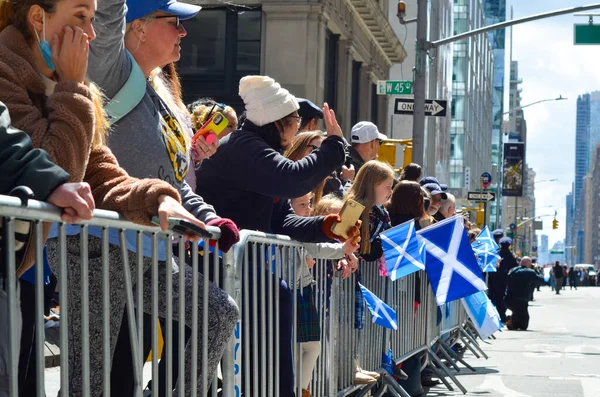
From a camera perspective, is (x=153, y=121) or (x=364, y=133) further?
(x=364, y=133)

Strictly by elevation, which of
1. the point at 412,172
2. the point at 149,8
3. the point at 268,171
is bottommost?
the point at 268,171

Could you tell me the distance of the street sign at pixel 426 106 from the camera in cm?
1951

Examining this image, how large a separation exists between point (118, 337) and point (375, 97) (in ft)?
118

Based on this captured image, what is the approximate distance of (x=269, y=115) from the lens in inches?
224

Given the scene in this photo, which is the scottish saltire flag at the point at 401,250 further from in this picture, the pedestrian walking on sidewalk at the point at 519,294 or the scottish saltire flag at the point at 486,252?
the pedestrian walking on sidewalk at the point at 519,294

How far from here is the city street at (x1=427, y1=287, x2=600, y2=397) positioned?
33.9 ft

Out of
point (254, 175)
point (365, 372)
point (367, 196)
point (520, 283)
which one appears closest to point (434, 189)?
point (367, 196)

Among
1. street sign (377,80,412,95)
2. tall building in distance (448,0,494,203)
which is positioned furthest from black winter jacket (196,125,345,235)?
tall building in distance (448,0,494,203)

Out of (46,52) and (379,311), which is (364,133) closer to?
(379,311)

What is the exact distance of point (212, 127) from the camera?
5.35 m

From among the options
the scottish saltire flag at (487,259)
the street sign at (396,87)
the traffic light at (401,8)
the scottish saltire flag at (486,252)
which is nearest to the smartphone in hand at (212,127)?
the scottish saltire flag at (486,252)

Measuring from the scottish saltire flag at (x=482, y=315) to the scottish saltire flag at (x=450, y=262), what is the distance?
240 cm

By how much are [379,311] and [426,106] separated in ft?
39.7

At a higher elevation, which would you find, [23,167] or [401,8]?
[401,8]
